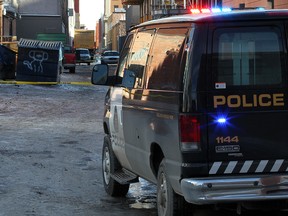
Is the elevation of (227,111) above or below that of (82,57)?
above

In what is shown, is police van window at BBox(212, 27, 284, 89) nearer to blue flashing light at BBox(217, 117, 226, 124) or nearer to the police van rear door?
the police van rear door

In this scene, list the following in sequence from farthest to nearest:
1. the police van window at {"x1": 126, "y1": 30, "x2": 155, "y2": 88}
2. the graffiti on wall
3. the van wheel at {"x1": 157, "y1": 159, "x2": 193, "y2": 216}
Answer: the graffiti on wall → the police van window at {"x1": 126, "y1": 30, "x2": 155, "y2": 88} → the van wheel at {"x1": 157, "y1": 159, "x2": 193, "y2": 216}

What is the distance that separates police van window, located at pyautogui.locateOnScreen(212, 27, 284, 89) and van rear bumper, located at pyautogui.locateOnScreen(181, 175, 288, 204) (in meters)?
0.78

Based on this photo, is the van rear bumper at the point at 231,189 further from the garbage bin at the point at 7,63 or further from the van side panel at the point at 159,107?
the garbage bin at the point at 7,63

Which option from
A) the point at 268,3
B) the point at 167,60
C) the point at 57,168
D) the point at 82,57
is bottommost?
the point at 57,168

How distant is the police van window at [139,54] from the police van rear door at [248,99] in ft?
4.05

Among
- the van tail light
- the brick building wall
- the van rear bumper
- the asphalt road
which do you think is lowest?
the asphalt road

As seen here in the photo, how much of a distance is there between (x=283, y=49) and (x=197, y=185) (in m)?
1.36

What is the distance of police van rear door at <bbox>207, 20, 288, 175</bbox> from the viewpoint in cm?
524

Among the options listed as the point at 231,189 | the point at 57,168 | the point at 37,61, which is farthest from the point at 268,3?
the point at 231,189

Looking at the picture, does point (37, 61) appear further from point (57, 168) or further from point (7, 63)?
point (57, 168)

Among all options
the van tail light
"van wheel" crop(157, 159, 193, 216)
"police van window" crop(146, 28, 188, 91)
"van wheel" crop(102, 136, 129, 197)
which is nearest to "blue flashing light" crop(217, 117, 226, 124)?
the van tail light

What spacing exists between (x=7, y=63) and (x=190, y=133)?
26.8m

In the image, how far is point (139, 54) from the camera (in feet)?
22.0
